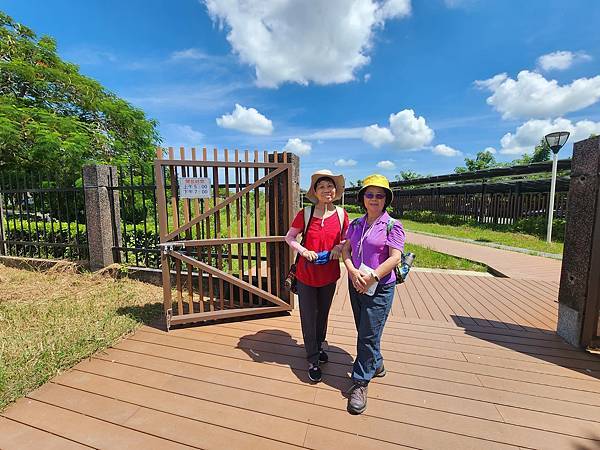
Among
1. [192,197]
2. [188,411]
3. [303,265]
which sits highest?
[192,197]

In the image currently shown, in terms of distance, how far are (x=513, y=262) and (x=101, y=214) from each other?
347 inches

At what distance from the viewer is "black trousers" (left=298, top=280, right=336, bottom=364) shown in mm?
2332

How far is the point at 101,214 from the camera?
193 inches

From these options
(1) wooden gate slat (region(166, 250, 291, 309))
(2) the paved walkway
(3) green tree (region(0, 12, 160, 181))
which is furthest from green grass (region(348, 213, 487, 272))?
(3) green tree (region(0, 12, 160, 181))

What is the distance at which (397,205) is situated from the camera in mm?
25844

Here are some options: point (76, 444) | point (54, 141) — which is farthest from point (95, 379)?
point (54, 141)

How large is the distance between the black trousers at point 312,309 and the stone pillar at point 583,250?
2.46 meters

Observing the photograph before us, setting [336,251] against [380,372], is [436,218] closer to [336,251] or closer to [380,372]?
[380,372]

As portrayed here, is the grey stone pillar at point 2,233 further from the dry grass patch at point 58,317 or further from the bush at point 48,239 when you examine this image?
the dry grass patch at point 58,317

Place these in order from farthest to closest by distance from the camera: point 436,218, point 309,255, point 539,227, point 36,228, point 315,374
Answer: point 436,218
point 539,227
point 36,228
point 315,374
point 309,255

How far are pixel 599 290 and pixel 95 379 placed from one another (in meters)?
4.52

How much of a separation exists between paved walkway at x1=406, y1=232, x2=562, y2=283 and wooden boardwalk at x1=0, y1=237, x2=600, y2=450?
2.84 m

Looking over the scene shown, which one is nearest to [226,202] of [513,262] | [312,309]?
[312,309]

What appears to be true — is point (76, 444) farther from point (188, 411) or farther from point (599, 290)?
point (599, 290)
